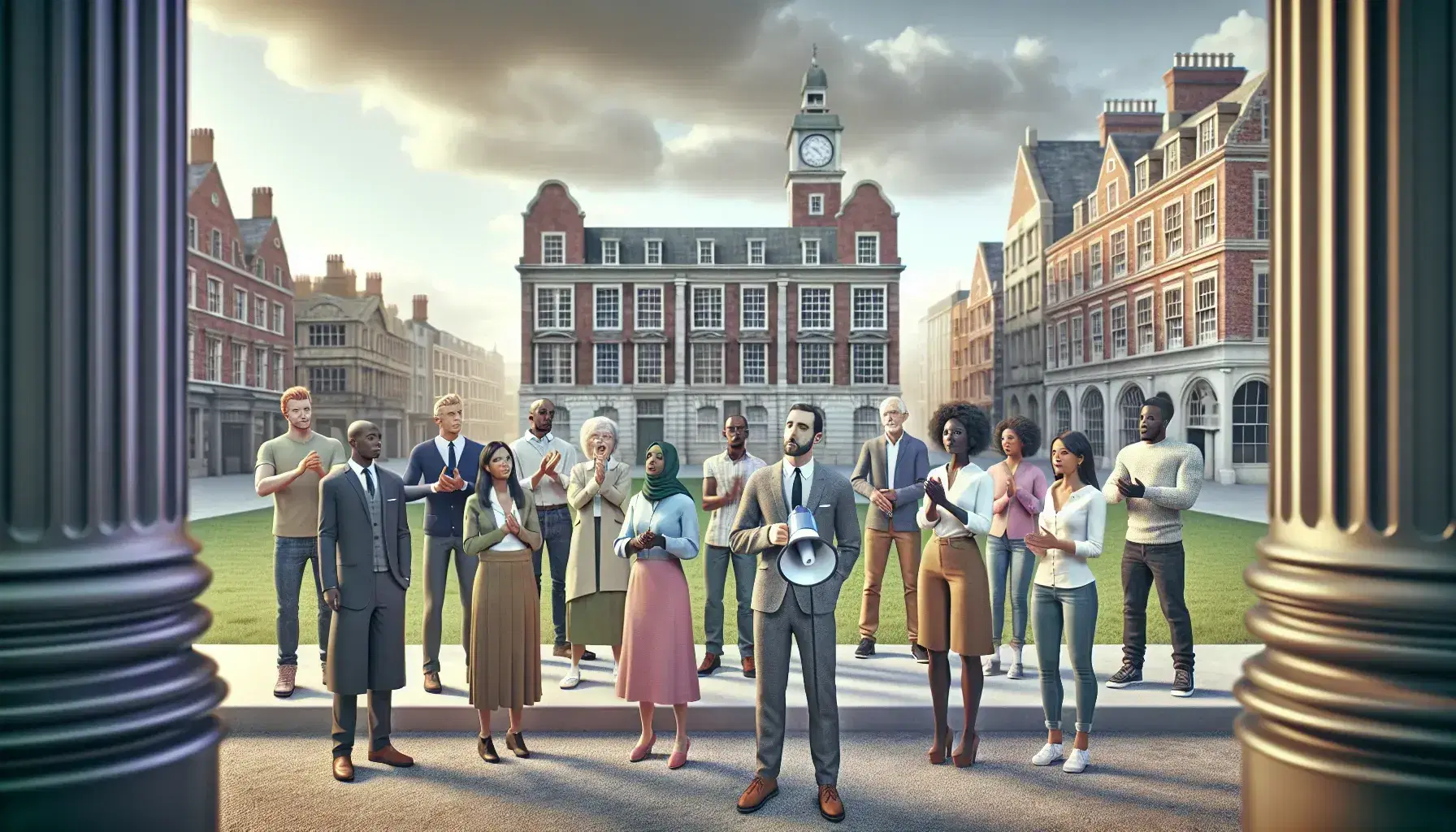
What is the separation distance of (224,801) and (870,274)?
4087cm

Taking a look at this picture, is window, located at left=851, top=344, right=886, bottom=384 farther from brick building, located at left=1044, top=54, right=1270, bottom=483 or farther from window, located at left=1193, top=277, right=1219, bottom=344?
window, located at left=1193, top=277, right=1219, bottom=344

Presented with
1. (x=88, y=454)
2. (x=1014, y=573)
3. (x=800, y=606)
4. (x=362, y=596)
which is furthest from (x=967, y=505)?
(x=88, y=454)

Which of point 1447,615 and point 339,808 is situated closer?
point 1447,615

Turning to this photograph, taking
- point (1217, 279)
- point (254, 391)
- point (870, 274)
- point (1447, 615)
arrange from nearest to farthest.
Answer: point (1447, 615) < point (1217, 279) < point (254, 391) < point (870, 274)

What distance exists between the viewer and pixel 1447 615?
2002 millimetres

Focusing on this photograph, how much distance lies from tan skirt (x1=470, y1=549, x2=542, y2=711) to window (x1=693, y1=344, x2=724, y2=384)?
38432mm

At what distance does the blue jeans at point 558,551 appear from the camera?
7520 mm

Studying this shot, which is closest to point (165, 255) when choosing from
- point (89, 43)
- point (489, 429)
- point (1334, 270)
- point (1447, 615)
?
point (89, 43)

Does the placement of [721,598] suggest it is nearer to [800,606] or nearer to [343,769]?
[800,606]

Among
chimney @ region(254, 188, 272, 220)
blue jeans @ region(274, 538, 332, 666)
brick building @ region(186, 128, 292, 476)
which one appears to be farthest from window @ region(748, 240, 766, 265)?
blue jeans @ region(274, 538, 332, 666)

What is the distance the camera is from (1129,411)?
3331 centimetres

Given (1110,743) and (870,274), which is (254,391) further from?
(1110,743)

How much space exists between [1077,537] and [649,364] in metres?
39.0

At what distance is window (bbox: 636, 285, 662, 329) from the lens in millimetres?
43656
